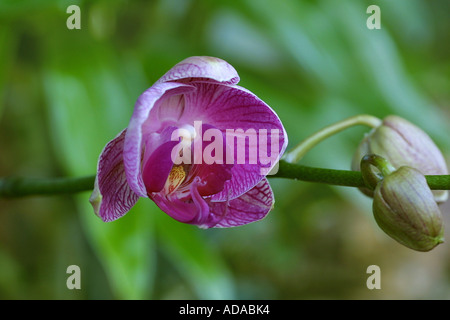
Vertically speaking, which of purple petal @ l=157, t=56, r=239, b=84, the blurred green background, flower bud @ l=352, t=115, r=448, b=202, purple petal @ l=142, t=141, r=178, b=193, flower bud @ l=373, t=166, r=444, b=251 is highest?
the blurred green background

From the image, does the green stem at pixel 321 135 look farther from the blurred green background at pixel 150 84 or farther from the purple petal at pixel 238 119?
the blurred green background at pixel 150 84

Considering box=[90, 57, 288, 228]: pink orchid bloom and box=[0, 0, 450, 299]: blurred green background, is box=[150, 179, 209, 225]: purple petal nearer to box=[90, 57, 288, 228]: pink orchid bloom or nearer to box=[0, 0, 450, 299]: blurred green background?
box=[90, 57, 288, 228]: pink orchid bloom

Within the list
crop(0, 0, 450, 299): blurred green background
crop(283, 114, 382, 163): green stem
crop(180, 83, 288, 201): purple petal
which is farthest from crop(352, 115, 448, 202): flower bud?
A: crop(0, 0, 450, 299): blurred green background

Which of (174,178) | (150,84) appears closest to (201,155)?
(174,178)

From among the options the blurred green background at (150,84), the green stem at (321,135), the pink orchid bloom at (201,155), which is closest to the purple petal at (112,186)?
the pink orchid bloom at (201,155)

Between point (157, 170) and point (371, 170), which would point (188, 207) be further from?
point (371, 170)
